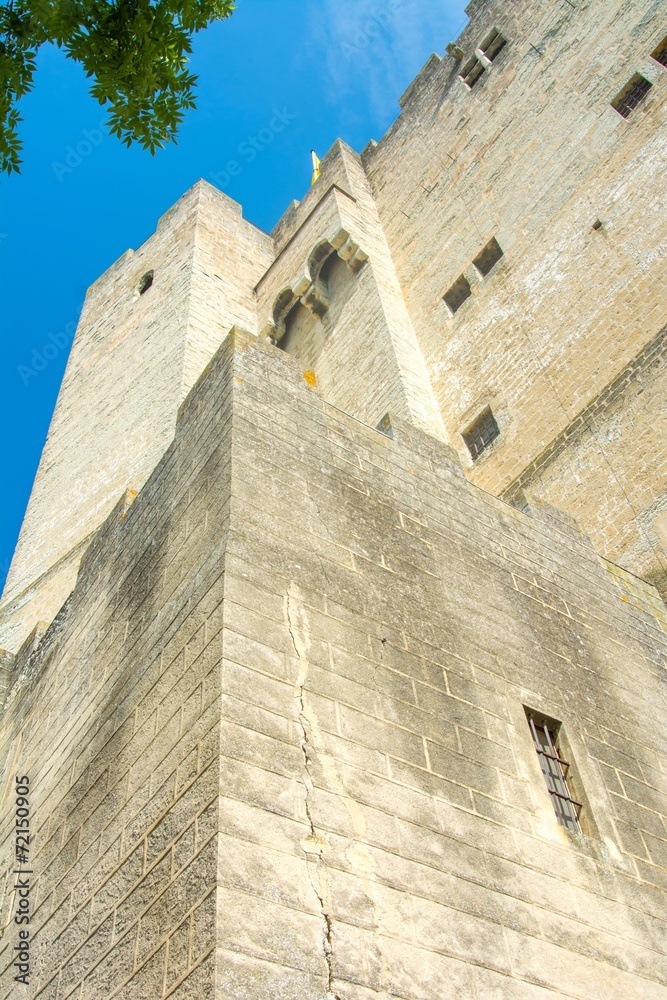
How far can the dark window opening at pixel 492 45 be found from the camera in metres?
15.7

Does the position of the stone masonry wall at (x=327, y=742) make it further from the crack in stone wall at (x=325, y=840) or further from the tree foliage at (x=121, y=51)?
the tree foliage at (x=121, y=51)

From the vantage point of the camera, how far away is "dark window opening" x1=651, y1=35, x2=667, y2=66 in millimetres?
12117

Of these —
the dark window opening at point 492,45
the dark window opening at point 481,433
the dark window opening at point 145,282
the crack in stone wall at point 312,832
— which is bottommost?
the crack in stone wall at point 312,832

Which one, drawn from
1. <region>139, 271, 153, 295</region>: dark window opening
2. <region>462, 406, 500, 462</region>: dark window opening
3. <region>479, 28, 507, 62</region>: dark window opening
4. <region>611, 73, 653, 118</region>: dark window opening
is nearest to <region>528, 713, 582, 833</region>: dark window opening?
<region>462, 406, 500, 462</region>: dark window opening

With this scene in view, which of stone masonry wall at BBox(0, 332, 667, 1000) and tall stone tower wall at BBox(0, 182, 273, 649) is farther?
tall stone tower wall at BBox(0, 182, 273, 649)

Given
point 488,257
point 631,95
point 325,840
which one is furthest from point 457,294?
point 325,840

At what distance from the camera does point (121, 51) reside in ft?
16.8

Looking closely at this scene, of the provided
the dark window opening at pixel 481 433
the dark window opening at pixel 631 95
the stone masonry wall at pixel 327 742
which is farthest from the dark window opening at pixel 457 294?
the stone masonry wall at pixel 327 742

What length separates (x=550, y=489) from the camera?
1074cm

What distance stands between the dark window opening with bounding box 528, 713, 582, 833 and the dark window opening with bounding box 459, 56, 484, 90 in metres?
13.3

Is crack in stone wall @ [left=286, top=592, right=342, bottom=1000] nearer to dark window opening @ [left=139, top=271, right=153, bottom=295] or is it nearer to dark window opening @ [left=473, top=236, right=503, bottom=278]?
dark window opening @ [left=473, top=236, right=503, bottom=278]

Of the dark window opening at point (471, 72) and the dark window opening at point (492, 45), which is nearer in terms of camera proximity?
the dark window opening at point (492, 45)

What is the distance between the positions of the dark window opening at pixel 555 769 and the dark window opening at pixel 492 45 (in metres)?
13.1

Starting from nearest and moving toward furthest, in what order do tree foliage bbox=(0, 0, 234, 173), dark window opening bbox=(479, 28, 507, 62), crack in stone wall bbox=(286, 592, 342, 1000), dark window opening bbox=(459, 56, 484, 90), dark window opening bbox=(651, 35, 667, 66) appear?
crack in stone wall bbox=(286, 592, 342, 1000), tree foliage bbox=(0, 0, 234, 173), dark window opening bbox=(651, 35, 667, 66), dark window opening bbox=(479, 28, 507, 62), dark window opening bbox=(459, 56, 484, 90)
